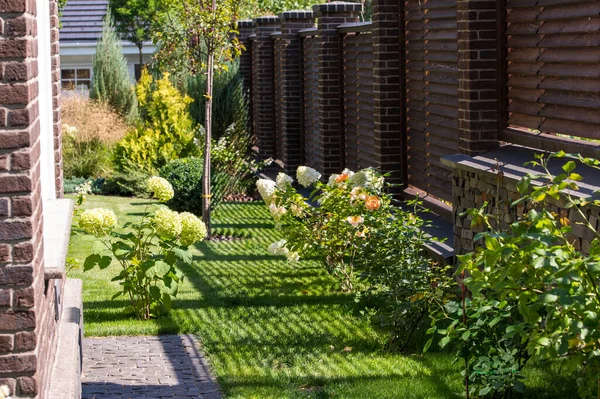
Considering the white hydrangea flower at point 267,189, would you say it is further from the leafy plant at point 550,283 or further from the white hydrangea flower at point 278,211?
the leafy plant at point 550,283

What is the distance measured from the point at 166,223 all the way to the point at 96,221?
0.52 metres

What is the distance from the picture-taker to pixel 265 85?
18.0 metres

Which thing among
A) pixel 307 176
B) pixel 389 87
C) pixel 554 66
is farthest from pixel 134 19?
pixel 554 66

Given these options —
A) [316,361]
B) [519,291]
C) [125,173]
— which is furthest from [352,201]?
[125,173]

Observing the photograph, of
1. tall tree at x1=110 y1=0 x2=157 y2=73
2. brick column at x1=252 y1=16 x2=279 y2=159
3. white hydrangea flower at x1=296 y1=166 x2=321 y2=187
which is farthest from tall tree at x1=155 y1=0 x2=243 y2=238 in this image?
tall tree at x1=110 y1=0 x2=157 y2=73

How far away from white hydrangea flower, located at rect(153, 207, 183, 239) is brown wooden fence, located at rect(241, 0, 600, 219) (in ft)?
7.64

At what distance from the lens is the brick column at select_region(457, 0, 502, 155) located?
24.6 feet

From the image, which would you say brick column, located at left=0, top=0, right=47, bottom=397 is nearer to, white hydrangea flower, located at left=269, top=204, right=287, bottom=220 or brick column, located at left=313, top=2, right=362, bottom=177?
white hydrangea flower, located at left=269, top=204, right=287, bottom=220

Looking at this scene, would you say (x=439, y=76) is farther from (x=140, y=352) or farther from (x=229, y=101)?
(x=229, y=101)

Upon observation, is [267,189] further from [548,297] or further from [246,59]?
[246,59]

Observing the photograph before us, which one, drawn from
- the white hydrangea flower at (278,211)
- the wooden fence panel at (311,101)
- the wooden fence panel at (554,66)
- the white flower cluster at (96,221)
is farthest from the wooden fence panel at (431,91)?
the wooden fence panel at (311,101)

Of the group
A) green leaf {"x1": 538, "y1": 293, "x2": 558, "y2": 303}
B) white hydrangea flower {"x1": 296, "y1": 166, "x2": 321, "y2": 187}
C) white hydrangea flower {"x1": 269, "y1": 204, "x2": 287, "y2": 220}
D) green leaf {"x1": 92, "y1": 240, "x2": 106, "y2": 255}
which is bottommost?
green leaf {"x1": 92, "y1": 240, "x2": 106, "y2": 255}

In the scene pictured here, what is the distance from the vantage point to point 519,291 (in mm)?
3920

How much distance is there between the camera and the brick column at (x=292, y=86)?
15.6 m
